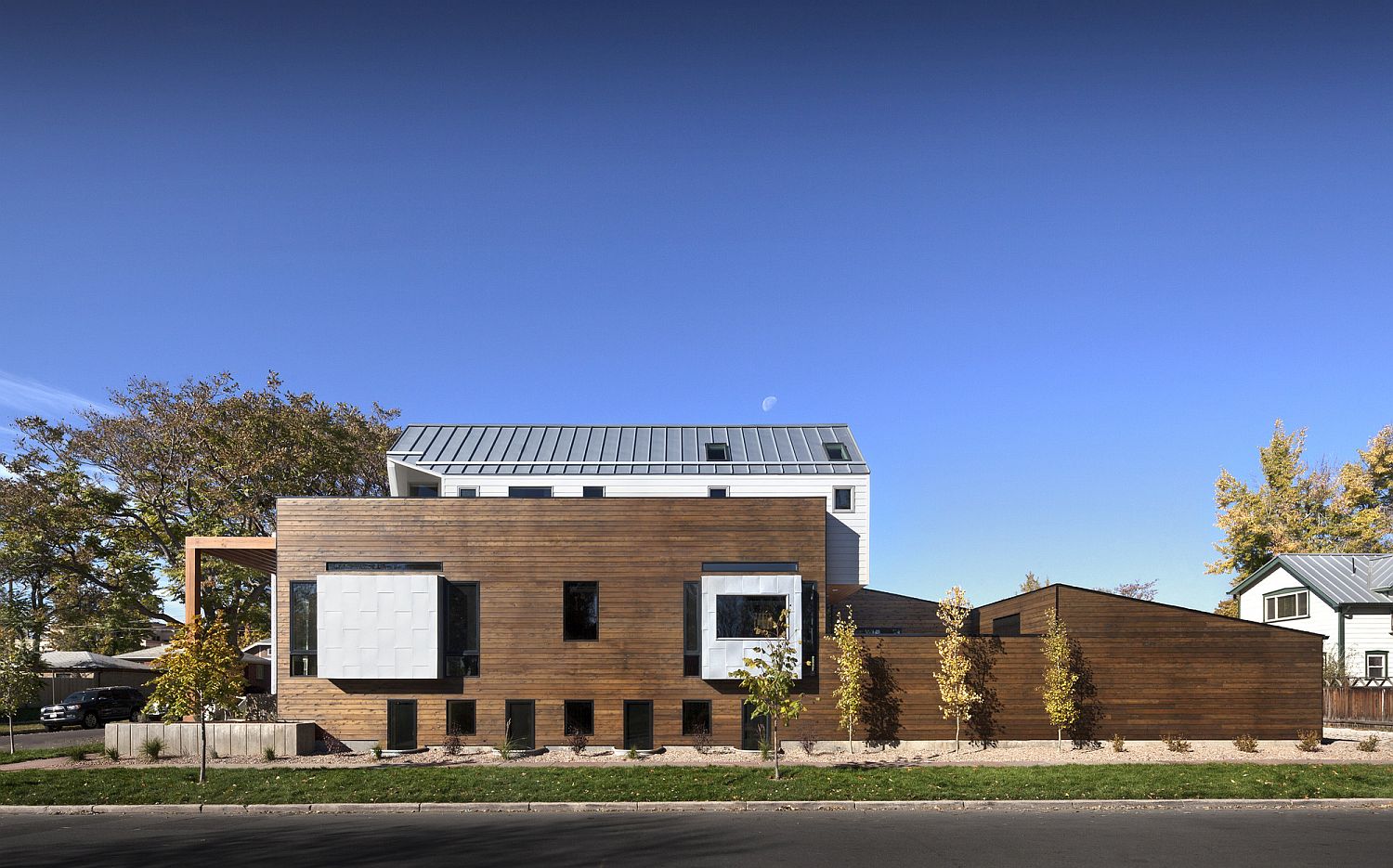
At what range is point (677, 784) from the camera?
1888 centimetres

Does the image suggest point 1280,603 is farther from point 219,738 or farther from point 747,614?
point 219,738

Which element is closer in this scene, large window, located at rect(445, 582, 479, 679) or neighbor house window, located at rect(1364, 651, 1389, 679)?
large window, located at rect(445, 582, 479, 679)

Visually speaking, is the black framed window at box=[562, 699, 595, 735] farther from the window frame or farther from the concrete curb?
the window frame

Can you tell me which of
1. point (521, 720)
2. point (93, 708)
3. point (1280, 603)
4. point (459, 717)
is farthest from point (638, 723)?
point (1280, 603)

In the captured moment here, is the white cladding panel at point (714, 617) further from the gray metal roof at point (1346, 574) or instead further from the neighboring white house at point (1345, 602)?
the gray metal roof at point (1346, 574)

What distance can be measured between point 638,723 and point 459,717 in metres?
4.60

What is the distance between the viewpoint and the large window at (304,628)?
26.4 m

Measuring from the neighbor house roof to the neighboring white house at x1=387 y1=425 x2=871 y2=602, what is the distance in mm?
20571

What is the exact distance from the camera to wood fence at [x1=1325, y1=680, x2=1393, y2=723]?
109 ft

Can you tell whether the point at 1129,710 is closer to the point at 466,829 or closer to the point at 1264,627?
the point at 1264,627

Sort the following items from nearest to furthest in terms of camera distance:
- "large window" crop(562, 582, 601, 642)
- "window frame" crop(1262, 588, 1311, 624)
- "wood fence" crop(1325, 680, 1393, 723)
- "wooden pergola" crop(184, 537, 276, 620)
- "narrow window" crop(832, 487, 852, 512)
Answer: "large window" crop(562, 582, 601, 642) < "wooden pergola" crop(184, 537, 276, 620) < "narrow window" crop(832, 487, 852, 512) < "wood fence" crop(1325, 680, 1393, 723) < "window frame" crop(1262, 588, 1311, 624)

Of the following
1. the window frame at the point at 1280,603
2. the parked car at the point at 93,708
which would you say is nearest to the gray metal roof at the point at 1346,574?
the window frame at the point at 1280,603

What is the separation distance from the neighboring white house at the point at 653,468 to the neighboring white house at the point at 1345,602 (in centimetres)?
2074

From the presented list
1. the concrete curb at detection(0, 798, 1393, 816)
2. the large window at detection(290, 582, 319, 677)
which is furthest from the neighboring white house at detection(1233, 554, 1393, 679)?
the large window at detection(290, 582, 319, 677)
